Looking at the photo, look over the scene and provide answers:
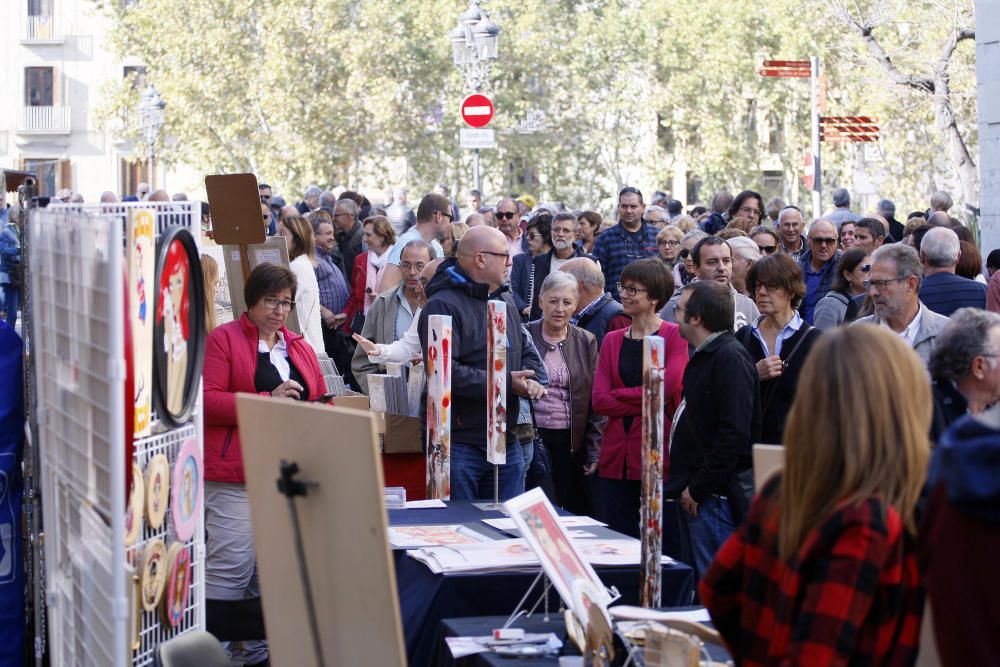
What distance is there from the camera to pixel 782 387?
246 inches

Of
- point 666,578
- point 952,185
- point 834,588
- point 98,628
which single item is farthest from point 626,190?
point 952,185

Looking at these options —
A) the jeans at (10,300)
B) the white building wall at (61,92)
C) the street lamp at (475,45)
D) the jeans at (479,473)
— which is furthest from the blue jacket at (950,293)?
the white building wall at (61,92)

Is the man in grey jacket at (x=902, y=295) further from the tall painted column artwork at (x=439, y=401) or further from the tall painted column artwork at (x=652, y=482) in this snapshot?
the tall painted column artwork at (x=439, y=401)

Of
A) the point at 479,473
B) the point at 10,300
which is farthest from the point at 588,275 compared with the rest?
the point at 10,300

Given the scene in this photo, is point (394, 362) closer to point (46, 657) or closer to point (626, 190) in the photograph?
Result: point (46, 657)

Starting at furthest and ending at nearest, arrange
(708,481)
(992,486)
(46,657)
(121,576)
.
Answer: (708,481), (46,657), (121,576), (992,486)

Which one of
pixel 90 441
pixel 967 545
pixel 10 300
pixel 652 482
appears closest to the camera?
pixel 967 545

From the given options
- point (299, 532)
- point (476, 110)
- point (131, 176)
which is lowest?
point (299, 532)

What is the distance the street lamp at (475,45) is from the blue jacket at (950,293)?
11.3 metres

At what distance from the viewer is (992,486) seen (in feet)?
7.86

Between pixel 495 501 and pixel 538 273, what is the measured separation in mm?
4199

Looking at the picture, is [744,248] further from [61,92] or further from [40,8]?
[40,8]

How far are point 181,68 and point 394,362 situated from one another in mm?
25647

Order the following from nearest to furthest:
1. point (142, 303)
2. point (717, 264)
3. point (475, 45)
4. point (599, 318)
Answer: point (142, 303), point (717, 264), point (599, 318), point (475, 45)
